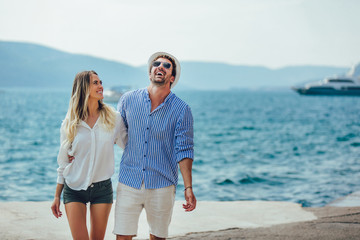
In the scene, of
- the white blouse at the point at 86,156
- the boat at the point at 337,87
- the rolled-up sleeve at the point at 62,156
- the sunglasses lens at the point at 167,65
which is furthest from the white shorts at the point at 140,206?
the boat at the point at 337,87

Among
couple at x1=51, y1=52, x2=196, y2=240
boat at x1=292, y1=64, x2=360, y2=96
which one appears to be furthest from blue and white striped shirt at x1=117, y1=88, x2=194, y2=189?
boat at x1=292, y1=64, x2=360, y2=96

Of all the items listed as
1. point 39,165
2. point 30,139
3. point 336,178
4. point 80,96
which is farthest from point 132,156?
point 30,139

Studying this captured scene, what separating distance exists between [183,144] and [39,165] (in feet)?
53.2

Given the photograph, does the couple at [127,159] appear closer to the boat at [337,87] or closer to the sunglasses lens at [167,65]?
the sunglasses lens at [167,65]

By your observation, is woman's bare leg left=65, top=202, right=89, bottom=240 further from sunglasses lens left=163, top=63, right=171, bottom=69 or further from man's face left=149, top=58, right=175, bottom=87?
sunglasses lens left=163, top=63, right=171, bottom=69

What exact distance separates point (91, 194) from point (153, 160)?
0.53 meters

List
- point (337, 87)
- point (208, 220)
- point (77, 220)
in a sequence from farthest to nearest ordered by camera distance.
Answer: point (337, 87), point (208, 220), point (77, 220)

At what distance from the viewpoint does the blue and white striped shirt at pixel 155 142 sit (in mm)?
3514

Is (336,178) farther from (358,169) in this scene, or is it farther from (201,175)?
(201,175)

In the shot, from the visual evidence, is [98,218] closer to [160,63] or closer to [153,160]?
[153,160]

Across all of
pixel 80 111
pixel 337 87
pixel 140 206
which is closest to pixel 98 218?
pixel 140 206

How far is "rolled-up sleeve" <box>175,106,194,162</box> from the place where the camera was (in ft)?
11.5

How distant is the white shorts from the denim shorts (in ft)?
0.35

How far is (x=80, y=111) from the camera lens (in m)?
3.57
